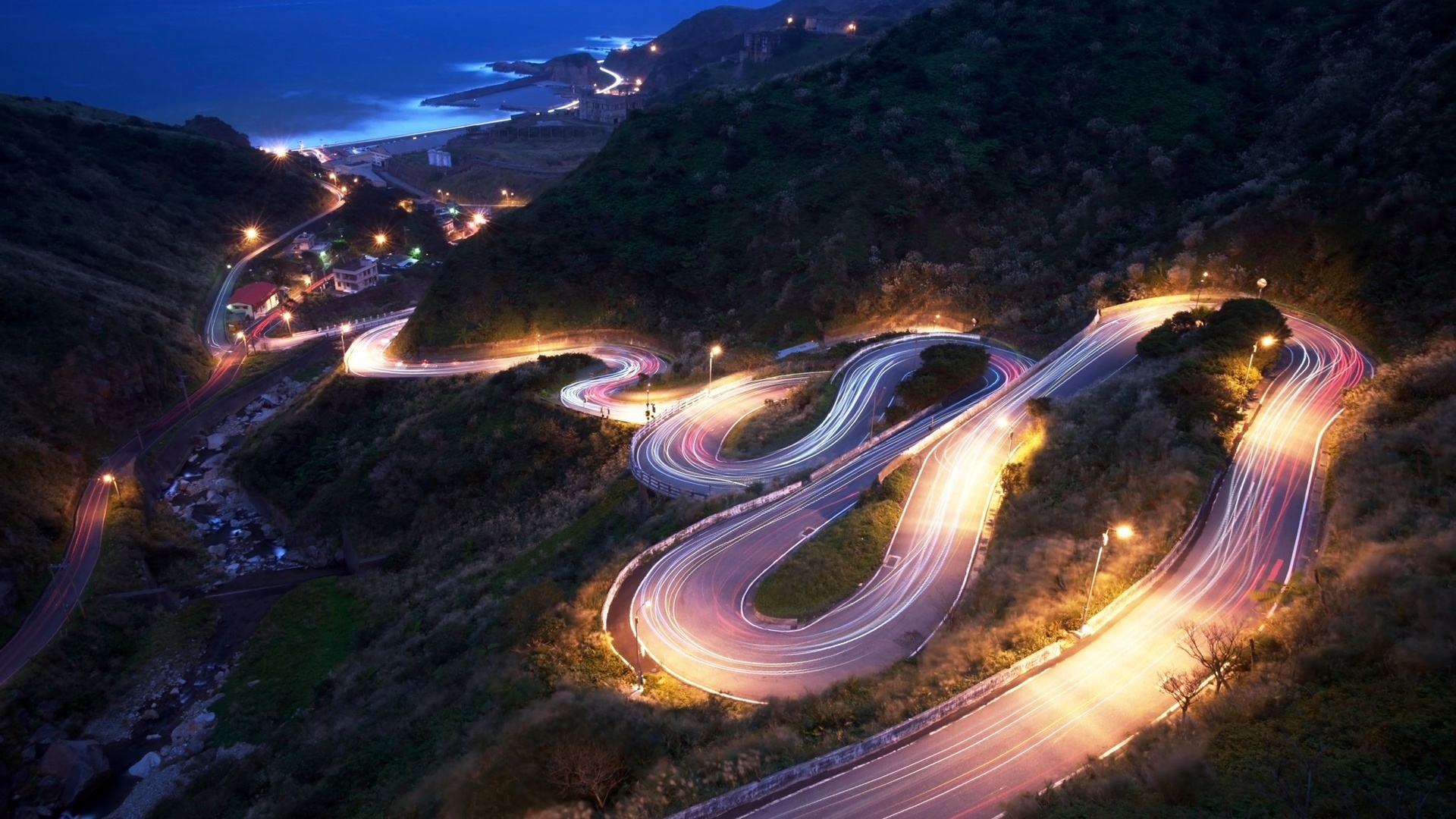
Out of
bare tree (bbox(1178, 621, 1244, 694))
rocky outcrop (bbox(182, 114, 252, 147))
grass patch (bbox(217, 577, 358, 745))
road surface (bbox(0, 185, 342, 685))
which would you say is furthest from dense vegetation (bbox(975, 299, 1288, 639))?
rocky outcrop (bbox(182, 114, 252, 147))

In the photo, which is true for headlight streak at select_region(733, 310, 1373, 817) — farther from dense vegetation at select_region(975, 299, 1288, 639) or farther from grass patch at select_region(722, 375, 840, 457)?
grass patch at select_region(722, 375, 840, 457)

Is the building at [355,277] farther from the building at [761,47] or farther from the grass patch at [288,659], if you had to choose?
the building at [761,47]

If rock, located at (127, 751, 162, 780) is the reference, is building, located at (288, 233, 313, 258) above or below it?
above

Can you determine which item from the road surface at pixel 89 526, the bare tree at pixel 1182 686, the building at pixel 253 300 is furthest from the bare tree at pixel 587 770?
the building at pixel 253 300

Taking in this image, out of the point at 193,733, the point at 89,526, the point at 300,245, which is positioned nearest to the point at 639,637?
the point at 193,733

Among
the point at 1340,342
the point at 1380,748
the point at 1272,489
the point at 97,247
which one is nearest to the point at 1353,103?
the point at 1340,342
